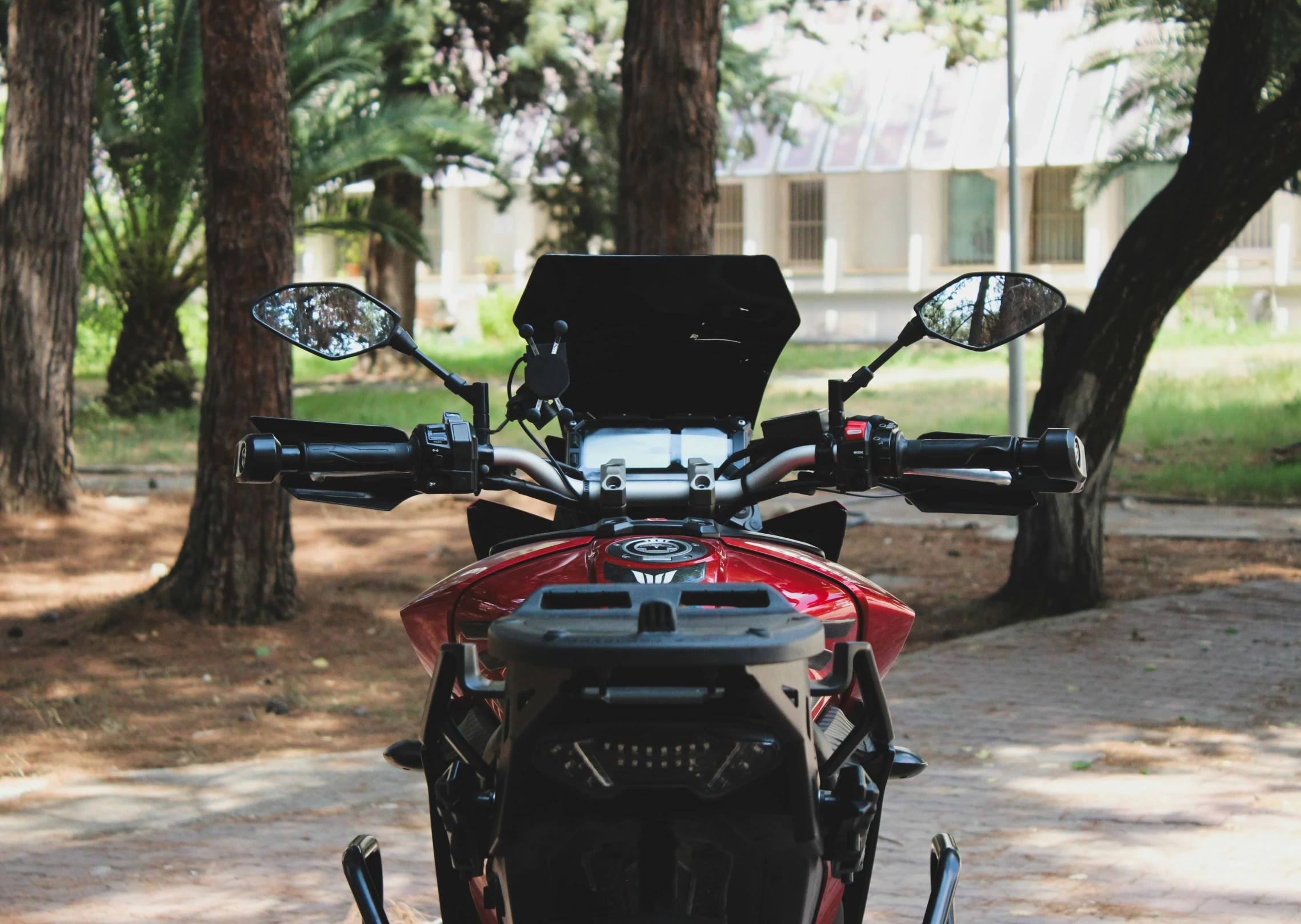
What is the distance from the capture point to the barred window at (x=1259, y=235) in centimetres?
3256

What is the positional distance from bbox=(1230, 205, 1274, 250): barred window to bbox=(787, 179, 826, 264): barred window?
10.5 m

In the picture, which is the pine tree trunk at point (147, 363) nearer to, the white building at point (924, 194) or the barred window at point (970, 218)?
the white building at point (924, 194)

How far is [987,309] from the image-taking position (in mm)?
2875

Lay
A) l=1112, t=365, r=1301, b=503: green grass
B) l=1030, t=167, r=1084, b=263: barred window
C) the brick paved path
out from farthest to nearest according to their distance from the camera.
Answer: l=1030, t=167, r=1084, b=263: barred window
l=1112, t=365, r=1301, b=503: green grass
the brick paved path

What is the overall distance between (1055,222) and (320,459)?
1399 inches

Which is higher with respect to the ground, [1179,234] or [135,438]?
[1179,234]

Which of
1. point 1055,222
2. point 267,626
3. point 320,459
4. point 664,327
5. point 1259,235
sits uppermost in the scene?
point 1055,222

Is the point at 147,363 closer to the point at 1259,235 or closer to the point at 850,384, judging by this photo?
the point at 850,384

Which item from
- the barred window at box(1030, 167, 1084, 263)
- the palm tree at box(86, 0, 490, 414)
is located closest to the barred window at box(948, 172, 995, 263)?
the barred window at box(1030, 167, 1084, 263)

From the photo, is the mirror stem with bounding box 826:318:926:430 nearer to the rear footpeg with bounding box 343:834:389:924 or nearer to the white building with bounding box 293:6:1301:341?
the rear footpeg with bounding box 343:834:389:924

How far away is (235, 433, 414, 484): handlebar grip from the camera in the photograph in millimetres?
2498

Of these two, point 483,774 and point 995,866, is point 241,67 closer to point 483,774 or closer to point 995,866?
point 995,866

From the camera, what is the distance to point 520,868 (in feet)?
6.35

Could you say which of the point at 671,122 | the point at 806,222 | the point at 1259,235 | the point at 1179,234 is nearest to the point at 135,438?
the point at 671,122
